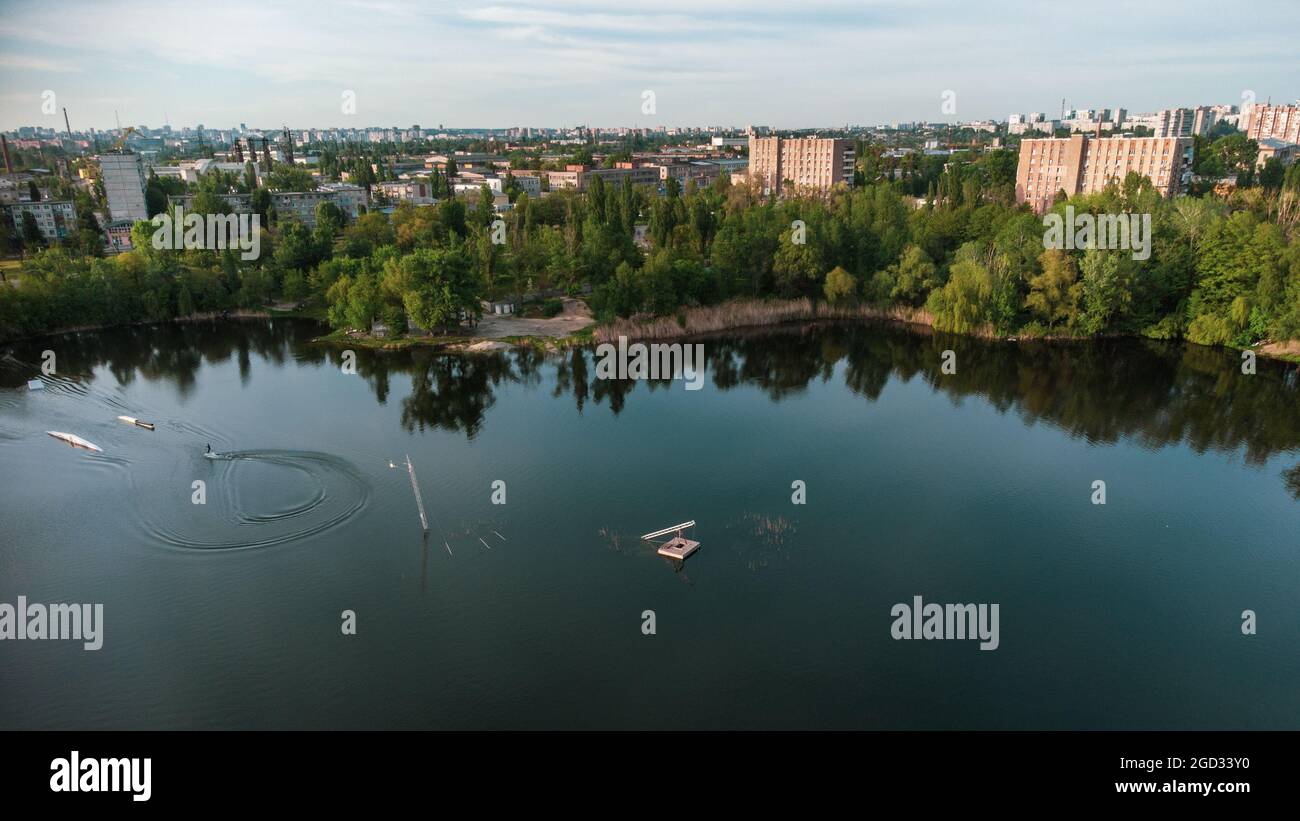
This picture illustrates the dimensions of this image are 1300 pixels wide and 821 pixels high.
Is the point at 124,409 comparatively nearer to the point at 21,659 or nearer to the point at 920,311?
→ the point at 21,659

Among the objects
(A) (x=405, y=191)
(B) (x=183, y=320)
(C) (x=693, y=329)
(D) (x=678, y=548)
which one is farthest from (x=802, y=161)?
(D) (x=678, y=548)

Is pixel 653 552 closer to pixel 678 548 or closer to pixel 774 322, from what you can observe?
pixel 678 548

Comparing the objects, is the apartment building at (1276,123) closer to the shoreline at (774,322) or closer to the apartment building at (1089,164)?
the apartment building at (1089,164)

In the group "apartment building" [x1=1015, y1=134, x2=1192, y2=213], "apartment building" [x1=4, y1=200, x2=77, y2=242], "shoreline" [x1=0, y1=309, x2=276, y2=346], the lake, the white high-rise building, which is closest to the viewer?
the lake

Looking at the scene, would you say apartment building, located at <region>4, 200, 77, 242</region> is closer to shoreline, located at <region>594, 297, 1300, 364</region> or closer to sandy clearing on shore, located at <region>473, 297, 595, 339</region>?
sandy clearing on shore, located at <region>473, 297, 595, 339</region>

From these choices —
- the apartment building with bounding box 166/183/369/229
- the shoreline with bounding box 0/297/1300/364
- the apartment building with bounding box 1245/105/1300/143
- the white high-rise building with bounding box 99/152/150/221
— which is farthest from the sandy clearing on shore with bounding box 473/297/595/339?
the apartment building with bounding box 1245/105/1300/143

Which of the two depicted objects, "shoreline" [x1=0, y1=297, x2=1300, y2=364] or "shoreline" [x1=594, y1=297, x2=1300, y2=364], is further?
"shoreline" [x1=594, y1=297, x2=1300, y2=364]

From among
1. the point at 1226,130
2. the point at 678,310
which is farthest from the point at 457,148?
the point at 1226,130
